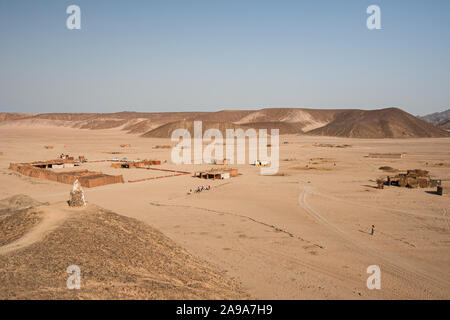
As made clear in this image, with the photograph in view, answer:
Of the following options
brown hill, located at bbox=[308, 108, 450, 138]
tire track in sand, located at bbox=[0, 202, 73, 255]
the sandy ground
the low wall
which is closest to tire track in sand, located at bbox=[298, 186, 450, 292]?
the sandy ground

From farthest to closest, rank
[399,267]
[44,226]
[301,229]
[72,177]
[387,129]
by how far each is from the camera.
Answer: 1. [387,129]
2. [72,177]
3. [301,229]
4. [44,226]
5. [399,267]

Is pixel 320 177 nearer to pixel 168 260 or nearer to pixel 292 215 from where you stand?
pixel 292 215

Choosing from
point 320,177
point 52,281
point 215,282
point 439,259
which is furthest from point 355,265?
point 320,177

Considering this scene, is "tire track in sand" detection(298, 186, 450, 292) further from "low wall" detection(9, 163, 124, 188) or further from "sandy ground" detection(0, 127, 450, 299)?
"low wall" detection(9, 163, 124, 188)

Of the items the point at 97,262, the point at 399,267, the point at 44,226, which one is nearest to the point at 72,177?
the point at 44,226

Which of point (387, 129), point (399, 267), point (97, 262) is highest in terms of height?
point (387, 129)

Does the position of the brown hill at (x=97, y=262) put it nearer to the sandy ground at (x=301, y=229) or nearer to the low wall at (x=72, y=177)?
the sandy ground at (x=301, y=229)

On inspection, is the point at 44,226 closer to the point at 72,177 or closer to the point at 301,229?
the point at 301,229
